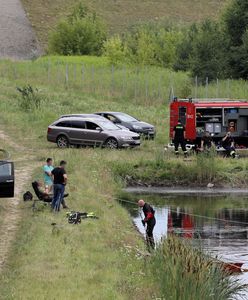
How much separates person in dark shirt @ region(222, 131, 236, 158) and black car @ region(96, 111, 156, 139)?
244 inches

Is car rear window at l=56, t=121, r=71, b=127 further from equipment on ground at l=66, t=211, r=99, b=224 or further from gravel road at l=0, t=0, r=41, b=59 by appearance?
Answer: gravel road at l=0, t=0, r=41, b=59

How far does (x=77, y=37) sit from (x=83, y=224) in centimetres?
6994

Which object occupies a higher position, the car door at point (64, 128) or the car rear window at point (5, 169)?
the car door at point (64, 128)

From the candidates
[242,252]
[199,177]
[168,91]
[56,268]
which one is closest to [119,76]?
[168,91]

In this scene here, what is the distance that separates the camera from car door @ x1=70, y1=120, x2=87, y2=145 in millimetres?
47000

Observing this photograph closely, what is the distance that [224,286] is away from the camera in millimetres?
20141

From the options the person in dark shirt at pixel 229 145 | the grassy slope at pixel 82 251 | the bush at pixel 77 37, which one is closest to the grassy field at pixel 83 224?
the grassy slope at pixel 82 251

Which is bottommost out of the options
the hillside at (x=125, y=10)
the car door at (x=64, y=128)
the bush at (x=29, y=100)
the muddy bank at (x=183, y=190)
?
the muddy bank at (x=183, y=190)

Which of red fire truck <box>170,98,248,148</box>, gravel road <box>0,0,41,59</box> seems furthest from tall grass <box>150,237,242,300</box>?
gravel road <box>0,0,41,59</box>

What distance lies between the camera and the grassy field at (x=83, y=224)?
20.8 metres

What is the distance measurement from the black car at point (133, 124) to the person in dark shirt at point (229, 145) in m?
6.21

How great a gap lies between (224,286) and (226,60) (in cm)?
5293

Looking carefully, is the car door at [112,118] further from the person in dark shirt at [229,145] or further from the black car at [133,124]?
the person in dark shirt at [229,145]

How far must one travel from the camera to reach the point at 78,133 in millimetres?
47031
